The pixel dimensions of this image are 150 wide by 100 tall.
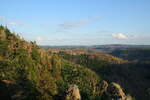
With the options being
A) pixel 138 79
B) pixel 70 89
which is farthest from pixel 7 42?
pixel 138 79

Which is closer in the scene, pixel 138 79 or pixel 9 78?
pixel 9 78

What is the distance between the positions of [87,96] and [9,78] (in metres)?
21.0

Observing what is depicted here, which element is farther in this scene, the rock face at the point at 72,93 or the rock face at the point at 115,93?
the rock face at the point at 72,93

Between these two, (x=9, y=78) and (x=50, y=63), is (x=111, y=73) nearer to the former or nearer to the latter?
(x=50, y=63)

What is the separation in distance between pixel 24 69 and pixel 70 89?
21.4 metres

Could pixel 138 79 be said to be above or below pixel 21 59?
below

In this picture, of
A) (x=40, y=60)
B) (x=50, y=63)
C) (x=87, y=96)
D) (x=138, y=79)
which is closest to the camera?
(x=87, y=96)

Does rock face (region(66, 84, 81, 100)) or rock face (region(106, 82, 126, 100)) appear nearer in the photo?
rock face (region(106, 82, 126, 100))

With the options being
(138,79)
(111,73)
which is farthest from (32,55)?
(138,79)

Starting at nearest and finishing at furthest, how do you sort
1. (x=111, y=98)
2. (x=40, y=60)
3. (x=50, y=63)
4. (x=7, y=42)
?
(x=111, y=98) < (x=7, y=42) < (x=40, y=60) < (x=50, y=63)

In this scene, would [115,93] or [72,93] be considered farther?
[72,93]

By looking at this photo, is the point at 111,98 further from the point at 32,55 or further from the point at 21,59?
the point at 32,55

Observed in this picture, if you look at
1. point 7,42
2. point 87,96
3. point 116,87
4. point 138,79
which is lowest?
point 138,79

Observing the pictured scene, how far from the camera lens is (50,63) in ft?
289
